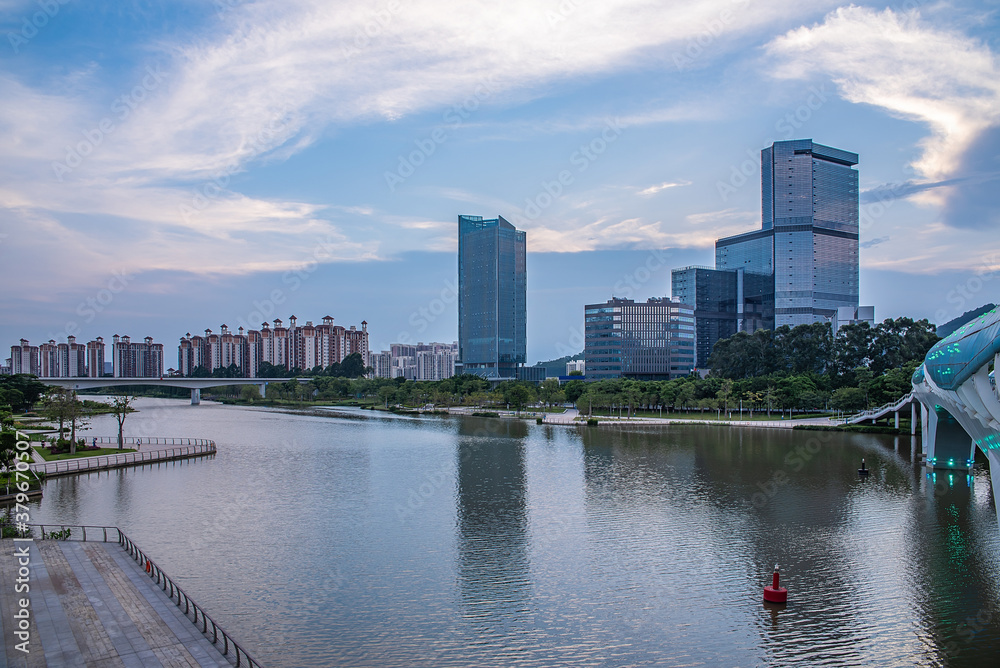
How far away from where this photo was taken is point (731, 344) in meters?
100

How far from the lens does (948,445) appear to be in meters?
36.5

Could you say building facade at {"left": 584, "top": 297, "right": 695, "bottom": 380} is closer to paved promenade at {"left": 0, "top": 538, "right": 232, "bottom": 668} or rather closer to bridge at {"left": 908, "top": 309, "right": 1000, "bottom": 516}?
bridge at {"left": 908, "top": 309, "right": 1000, "bottom": 516}

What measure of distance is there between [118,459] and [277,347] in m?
143

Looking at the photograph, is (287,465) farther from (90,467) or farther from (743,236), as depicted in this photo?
(743,236)

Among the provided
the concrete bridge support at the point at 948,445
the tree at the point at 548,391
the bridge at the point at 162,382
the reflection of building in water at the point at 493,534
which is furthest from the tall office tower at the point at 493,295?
the concrete bridge support at the point at 948,445

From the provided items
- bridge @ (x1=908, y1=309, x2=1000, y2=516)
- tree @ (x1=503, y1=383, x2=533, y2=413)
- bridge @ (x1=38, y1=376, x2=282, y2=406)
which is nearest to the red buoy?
bridge @ (x1=908, y1=309, x2=1000, y2=516)

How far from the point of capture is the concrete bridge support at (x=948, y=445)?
3603 centimetres

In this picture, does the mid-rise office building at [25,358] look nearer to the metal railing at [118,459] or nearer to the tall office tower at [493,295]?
the tall office tower at [493,295]

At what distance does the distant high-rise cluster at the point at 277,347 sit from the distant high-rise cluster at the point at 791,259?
90.9 metres

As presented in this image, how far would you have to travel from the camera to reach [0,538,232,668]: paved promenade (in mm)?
11711

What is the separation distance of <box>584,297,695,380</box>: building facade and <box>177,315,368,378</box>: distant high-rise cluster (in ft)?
228

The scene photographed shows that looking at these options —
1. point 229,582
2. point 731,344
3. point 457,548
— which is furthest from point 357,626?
point 731,344

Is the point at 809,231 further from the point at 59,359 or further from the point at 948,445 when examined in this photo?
the point at 59,359

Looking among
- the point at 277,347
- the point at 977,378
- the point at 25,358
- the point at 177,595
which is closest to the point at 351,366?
the point at 277,347
